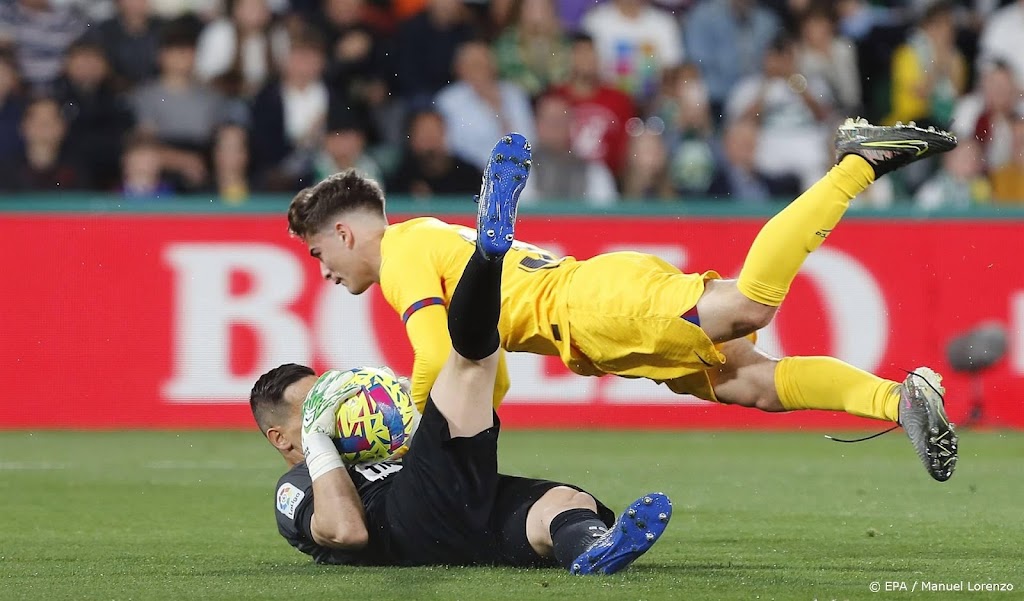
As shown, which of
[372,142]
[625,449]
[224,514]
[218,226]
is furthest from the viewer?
[372,142]

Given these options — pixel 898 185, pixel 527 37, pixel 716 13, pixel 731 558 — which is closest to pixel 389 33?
pixel 527 37

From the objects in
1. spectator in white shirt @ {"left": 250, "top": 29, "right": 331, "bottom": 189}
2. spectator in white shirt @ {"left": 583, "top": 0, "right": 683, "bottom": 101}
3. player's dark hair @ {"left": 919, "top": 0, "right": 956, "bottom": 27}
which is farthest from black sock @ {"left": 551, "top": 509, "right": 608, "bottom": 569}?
player's dark hair @ {"left": 919, "top": 0, "right": 956, "bottom": 27}

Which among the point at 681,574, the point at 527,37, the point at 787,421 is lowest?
the point at 787,421

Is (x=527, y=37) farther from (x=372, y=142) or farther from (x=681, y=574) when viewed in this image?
(x=681, y=574)

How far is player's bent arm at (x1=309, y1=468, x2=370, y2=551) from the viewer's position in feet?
17.9

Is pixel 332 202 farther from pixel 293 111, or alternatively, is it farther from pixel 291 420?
pixel 293 111

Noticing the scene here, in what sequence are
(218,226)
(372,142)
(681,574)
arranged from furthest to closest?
(372,142) < (218,226) < (681,574)

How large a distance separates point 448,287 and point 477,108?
7238 millimetres

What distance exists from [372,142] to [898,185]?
14.3 feet

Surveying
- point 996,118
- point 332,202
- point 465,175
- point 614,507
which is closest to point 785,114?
point 996,118

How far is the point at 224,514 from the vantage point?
7594 millimetres

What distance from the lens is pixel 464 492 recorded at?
17.9 ft

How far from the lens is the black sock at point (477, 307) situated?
5285 mm

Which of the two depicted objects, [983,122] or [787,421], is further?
[983,122]
